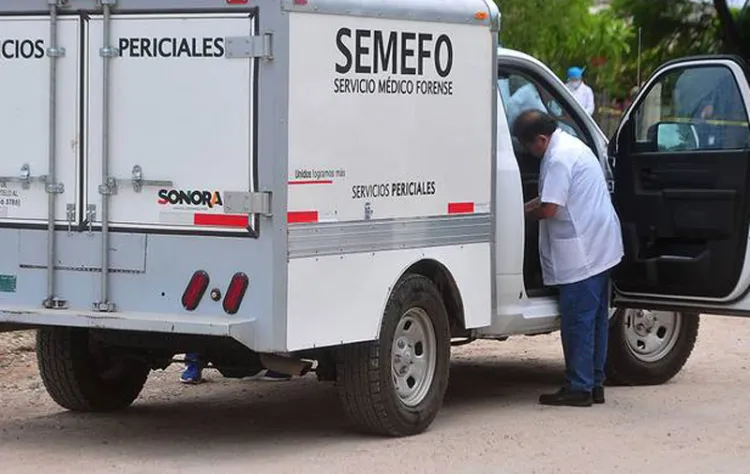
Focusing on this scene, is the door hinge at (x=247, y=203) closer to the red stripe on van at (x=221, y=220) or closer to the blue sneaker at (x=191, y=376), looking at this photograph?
the red stripe on van at (x=221, y=220)

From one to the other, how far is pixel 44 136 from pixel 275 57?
136cm

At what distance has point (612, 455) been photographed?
27.8 ft

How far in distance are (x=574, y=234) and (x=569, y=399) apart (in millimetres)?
997

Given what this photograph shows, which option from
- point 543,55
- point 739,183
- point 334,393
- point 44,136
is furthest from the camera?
point 543,55

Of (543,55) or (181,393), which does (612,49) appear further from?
(181,393)

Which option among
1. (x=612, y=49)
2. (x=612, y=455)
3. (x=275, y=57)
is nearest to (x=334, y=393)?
(x=612, y=455)

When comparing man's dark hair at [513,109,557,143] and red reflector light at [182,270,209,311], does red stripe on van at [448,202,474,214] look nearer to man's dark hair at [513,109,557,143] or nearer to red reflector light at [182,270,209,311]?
man's dark hair at [513,109,557,143]

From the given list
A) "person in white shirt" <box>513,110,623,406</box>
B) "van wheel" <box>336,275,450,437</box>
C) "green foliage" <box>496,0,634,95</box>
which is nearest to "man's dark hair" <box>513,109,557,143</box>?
"person in white shirt" <box>513,110,623,406</box>

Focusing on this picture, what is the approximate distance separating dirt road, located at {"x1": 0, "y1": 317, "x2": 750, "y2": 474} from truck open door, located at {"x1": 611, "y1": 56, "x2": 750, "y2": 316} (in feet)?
2.46

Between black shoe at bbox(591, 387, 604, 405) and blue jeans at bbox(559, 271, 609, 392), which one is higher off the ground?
Result: blue jeans at bbox(559, 271, 609, 392)

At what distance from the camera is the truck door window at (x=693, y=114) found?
9.80 m

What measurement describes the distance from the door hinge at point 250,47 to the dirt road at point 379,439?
2004 millimetres

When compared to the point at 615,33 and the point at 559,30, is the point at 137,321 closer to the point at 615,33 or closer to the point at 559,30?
the point at 559,30

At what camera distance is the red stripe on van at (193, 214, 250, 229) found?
313 inches
